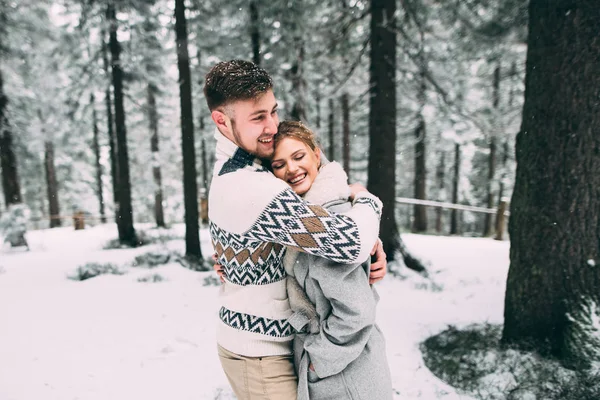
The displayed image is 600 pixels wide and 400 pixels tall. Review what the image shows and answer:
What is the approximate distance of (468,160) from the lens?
2834 centimetres

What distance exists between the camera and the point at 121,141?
12.9 meters

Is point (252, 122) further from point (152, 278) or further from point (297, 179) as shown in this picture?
point (152, 278)

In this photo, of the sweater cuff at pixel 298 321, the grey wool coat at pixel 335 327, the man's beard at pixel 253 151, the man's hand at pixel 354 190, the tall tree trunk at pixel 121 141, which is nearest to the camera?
the grey wool coat at pixel 335 327

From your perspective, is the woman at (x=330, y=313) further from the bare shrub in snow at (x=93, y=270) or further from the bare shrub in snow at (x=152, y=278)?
the bare shrub in snow at (x=93, y=270)

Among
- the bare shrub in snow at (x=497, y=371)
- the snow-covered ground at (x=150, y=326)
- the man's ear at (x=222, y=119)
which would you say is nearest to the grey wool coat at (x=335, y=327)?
the man's ear at (x=222, y=119)

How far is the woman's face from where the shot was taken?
6.61ft

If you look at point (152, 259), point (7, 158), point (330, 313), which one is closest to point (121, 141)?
point (7, 158)

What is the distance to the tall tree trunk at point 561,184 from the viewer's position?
3535 mm

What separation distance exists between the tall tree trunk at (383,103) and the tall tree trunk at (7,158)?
1209cm

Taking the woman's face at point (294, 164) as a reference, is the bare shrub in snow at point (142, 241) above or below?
below

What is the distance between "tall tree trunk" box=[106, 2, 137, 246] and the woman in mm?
12528

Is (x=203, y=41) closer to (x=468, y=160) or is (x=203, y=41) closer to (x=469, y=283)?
(x=469, y=283)

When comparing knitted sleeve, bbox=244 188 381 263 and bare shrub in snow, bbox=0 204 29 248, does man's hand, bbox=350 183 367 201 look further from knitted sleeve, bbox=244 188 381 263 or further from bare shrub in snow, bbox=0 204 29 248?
bare shrub in snow, bbox=0 204 29 248

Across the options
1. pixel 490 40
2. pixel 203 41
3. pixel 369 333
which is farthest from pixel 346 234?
pixel 203 41
